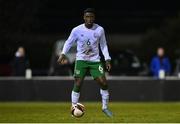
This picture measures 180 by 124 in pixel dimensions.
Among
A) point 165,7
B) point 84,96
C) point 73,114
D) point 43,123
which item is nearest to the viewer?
point 43,123

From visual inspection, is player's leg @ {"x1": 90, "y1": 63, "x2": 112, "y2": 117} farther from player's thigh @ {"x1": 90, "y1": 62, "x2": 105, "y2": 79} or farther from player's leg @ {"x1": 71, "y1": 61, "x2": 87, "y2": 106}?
player's leg @ {"x1": 71, "y1": 61, "x2": 87, "y2": 106}

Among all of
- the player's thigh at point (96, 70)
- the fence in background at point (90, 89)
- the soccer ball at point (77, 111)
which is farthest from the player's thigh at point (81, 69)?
the fence in background at point (90, 89)

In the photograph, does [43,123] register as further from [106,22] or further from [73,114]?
[106,22]

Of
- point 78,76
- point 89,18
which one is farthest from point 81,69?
point 89,18

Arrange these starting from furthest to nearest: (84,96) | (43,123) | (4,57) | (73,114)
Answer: (4,57), (84,96), (73,114), (43,123)

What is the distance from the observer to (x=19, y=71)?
3134 cm

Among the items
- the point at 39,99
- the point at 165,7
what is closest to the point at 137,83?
the point at 39,99

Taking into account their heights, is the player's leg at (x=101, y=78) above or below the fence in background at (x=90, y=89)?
above

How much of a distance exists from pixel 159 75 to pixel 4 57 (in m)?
11.2

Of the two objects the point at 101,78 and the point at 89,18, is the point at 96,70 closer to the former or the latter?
the point at 101,78

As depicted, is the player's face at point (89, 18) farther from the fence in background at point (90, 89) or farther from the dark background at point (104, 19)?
the dark background at point (104, 19)

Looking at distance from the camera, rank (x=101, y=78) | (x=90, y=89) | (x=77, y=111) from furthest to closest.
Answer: (x=90, y=89)
(x=101, y=78)
(x=77, y=111)

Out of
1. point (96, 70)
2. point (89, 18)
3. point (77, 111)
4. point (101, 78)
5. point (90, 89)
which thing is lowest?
point (90, 89)

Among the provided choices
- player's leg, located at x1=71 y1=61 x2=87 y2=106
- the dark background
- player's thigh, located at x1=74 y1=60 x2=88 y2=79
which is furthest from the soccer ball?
the dark background
